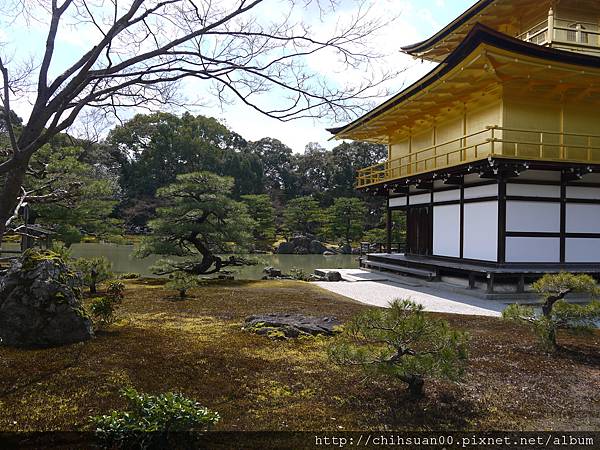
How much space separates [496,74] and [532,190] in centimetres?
315

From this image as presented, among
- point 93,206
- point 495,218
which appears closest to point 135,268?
point 93,206

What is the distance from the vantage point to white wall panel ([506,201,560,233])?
1130 centimetres

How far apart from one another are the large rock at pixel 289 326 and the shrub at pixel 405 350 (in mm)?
1914

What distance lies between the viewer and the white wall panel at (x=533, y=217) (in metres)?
11.3

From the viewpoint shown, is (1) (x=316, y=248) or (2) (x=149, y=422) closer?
(2) (x=149, y=422)

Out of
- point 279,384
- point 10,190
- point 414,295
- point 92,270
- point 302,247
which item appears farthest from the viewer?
Answer: point 302,247

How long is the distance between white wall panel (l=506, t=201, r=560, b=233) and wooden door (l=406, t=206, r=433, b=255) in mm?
3809

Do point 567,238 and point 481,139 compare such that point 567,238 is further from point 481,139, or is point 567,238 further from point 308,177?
point 308,177

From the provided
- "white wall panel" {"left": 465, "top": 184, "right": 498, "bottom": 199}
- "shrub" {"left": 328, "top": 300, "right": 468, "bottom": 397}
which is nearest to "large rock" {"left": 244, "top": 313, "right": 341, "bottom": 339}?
"shrub" {"left": 328, "top": 300, "right": 468, "bottom": 397}

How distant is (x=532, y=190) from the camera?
11469 mm

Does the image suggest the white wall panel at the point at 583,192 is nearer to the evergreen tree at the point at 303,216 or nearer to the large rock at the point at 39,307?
the large rock at the point at 39,307

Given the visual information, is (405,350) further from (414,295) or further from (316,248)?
(316,248)

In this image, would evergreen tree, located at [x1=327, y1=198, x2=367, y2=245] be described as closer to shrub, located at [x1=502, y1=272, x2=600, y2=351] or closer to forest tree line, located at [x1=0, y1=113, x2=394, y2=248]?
forest tree line, located at [x1=0, y1=113, x2=394, y2=248]

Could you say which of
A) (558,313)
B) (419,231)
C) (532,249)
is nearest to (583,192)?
(532,249)
